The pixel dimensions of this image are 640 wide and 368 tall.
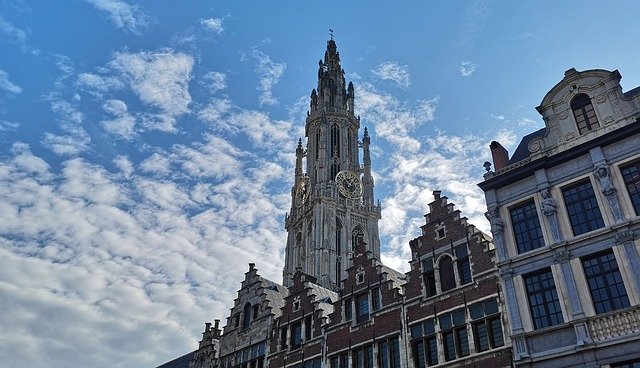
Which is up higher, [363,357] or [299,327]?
[299,327]

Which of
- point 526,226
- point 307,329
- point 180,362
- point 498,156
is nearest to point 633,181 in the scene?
point 526,226

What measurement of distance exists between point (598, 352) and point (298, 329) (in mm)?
14342

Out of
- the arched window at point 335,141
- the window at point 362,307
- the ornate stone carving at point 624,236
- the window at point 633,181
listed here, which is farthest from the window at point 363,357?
the arched window at point 335,141

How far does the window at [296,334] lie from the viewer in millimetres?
26156

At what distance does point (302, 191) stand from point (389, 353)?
67891 mm

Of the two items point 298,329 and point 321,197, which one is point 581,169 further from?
point 321,197

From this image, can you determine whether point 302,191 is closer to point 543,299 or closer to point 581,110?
point 581,110

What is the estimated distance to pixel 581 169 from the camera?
59.6 ft

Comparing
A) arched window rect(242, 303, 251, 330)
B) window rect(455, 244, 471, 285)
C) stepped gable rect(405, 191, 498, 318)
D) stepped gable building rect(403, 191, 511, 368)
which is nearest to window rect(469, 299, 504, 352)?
stepped gable building rect(403, 191, 511, 368)

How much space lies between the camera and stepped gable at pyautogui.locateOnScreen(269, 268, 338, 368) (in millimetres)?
25172

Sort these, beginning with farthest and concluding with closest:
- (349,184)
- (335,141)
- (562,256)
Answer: (335,141) → (349,184) → (562,256)

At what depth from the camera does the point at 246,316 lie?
98.9ft

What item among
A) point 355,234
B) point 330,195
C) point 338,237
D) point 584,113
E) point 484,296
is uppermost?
point 330,195

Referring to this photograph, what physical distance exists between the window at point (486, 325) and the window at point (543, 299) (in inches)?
59.0
